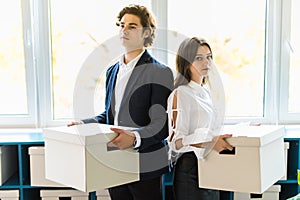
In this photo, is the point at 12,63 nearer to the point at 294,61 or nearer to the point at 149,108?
the point at 149,108

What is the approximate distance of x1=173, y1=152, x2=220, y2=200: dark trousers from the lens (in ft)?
4.84

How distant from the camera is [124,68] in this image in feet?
5.07

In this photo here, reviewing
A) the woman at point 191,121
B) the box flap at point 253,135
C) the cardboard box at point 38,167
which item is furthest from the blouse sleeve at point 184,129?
the cardboard box at point 38,167

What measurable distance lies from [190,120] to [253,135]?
0.26m

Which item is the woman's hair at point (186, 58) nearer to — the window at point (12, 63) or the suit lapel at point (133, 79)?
the suit lapel at point (133, 79)

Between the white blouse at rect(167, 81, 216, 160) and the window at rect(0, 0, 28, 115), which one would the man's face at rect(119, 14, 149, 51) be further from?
the window at rect(0, 0, 28, 115)

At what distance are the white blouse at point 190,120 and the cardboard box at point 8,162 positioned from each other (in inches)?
40.7

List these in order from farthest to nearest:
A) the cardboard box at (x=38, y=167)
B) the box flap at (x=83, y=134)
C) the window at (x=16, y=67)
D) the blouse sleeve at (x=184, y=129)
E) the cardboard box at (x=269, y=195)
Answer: the window at (x=16, y=67) < the cardboard box at (x=269, y=195) < the cardboard box at (x=38, y=167) < the blouse sleeve at (x=184, y=129) < the box flap at (x=83, y=134)

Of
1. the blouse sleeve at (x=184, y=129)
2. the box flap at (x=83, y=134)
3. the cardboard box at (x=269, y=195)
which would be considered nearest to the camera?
the box flap at (x=83, y=134)

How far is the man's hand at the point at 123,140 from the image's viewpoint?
1366 mm

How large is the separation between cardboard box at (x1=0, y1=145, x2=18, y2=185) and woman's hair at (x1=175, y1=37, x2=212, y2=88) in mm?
1119

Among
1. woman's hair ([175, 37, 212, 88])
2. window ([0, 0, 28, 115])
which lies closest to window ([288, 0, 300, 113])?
woman's hair ([175, 37, 212, 88])

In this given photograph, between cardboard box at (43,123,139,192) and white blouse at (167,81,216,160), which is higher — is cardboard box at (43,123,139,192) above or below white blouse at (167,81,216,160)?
below

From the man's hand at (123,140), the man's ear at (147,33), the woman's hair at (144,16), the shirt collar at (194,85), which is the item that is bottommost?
the man's hand at (123,140)
